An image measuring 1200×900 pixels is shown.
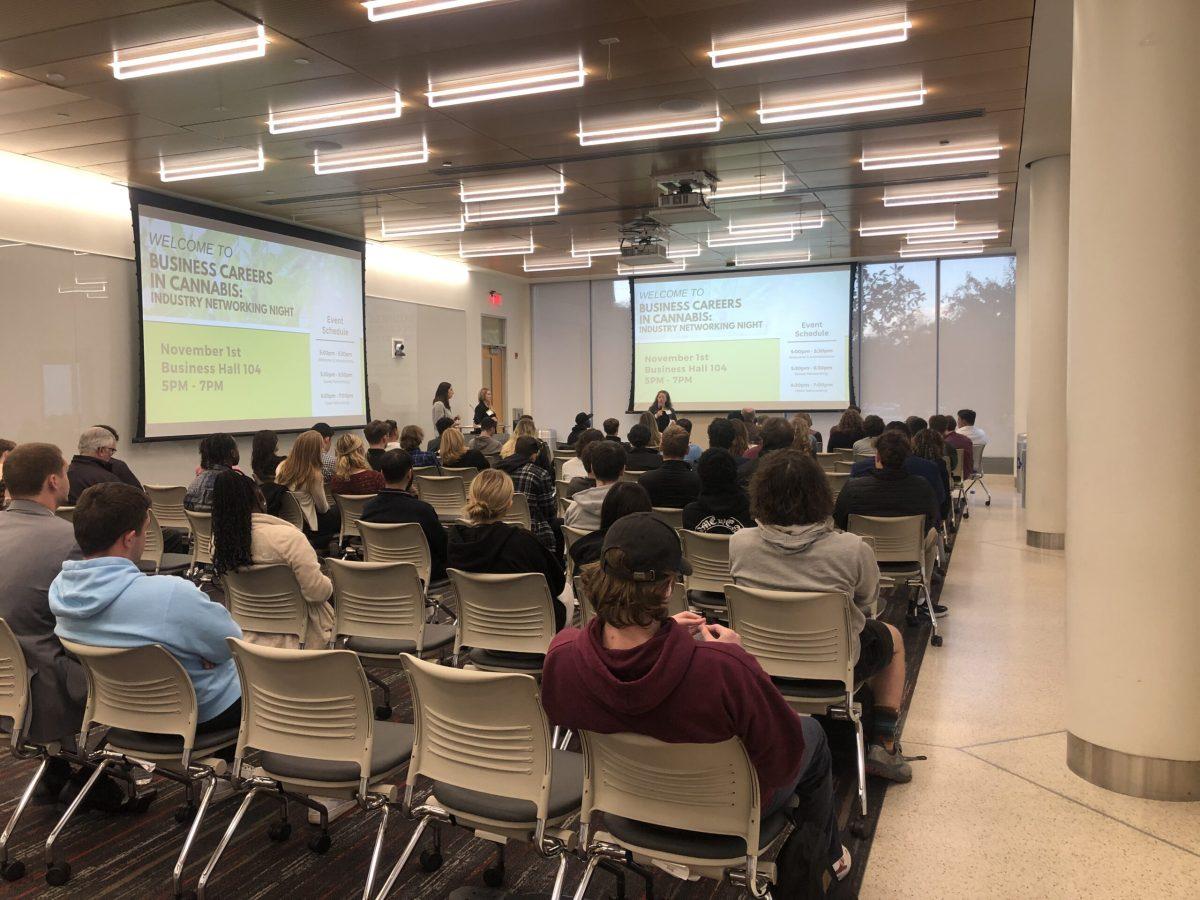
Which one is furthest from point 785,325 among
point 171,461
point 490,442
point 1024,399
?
point 171,461

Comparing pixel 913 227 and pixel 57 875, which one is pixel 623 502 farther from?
pixel 913 227

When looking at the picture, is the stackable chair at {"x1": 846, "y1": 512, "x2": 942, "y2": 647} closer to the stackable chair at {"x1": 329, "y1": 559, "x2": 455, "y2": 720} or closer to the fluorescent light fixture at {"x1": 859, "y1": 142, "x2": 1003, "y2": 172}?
the stackable chair at {"x1": 329, "y1": 559, "x2": 455, "y2": 720}

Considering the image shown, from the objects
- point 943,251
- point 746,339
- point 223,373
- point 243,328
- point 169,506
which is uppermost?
point 943,251

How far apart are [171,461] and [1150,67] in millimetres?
10241

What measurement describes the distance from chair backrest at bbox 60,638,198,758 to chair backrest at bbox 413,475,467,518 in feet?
14.7

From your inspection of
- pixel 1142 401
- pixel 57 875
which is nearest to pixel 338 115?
pixel 57 875

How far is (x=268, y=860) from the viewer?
124 inches

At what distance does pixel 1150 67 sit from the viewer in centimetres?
349

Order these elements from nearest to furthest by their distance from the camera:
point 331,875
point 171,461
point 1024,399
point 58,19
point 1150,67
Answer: point 331,875
point 1150,67
point 58,19
point 171,461
point 1024,399

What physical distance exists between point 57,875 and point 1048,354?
9.46m

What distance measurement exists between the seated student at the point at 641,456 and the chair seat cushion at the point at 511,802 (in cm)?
483

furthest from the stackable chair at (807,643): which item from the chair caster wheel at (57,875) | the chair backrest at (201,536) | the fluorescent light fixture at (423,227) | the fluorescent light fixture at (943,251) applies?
the fluorescent light fixture at (943,251)

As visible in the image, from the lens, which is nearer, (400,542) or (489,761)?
(489,761)

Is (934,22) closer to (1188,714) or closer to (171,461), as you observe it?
(1188,714)
